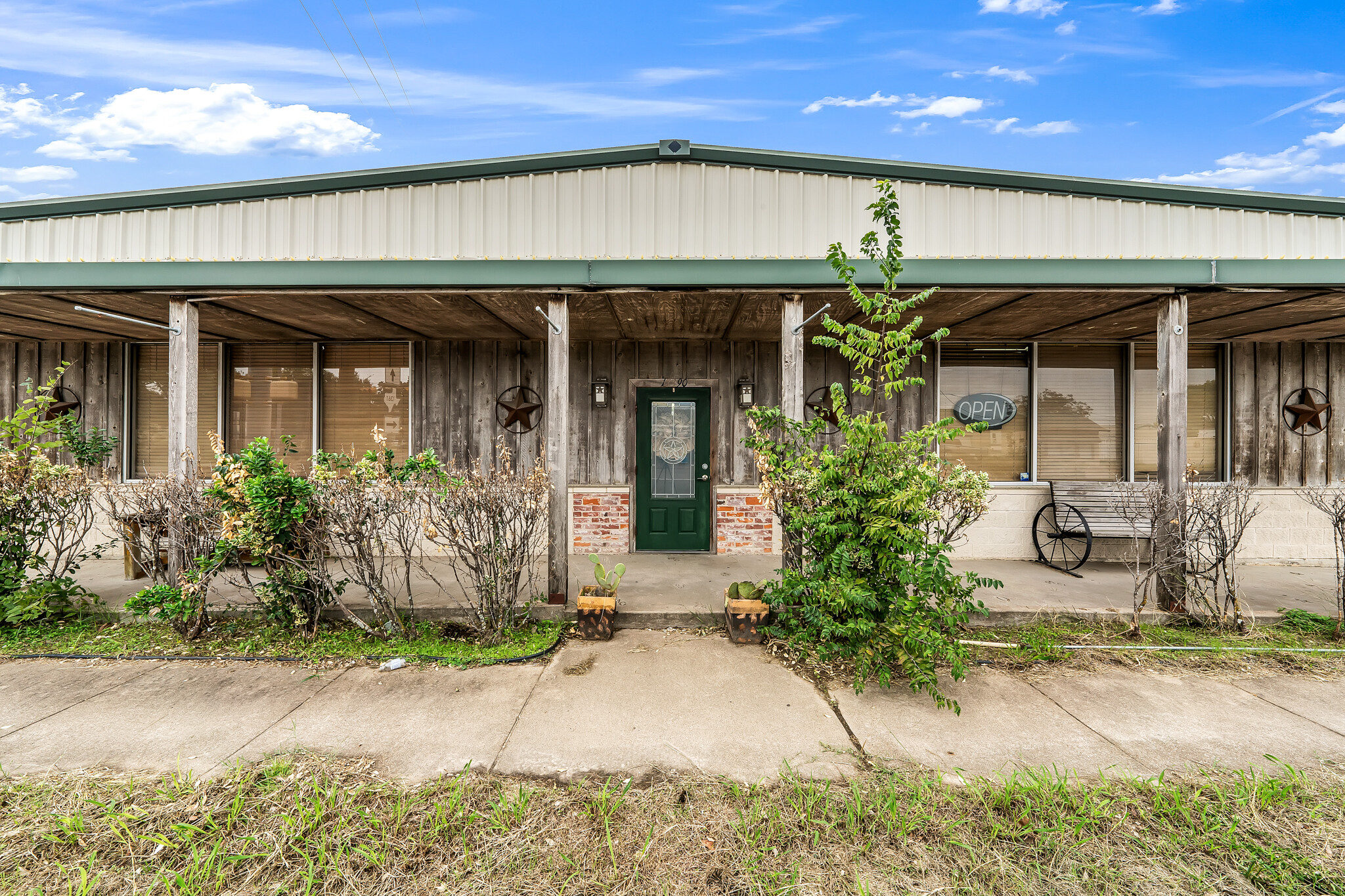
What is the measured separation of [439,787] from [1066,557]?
20.4 ft

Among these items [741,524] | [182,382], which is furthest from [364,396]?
[741,524]

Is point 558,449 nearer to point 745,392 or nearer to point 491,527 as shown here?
point 491,527

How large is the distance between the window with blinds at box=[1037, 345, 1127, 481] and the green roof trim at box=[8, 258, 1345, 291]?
7.44ft

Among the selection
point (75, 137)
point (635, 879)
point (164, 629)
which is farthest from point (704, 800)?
point (75, 137)

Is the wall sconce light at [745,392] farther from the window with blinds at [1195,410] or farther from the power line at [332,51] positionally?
the power line at [332,51]

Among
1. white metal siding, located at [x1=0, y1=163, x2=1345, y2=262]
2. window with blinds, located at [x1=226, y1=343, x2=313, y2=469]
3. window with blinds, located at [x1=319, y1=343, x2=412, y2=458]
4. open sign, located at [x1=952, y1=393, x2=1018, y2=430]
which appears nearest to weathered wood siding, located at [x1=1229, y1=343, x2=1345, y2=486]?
white metal siding, located at [x1=0, y1=163, x2=1345, y2=262]

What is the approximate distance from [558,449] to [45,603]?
3.75m

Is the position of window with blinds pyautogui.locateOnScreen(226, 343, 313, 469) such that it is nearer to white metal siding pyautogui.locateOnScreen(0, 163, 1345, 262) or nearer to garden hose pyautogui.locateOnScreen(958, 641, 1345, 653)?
white metal siding pyautogui.locateOnScreen(0, 163, 1345, 262)

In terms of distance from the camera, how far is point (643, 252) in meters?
5.78

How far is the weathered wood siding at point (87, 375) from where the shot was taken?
6535mm

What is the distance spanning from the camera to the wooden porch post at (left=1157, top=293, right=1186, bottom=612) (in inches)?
160

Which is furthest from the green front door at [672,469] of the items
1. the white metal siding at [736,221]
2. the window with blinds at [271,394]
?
the window with blinds at [271,394]

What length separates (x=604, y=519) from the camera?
6387 millimetres

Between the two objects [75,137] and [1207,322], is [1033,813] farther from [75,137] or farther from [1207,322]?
[75,137]
